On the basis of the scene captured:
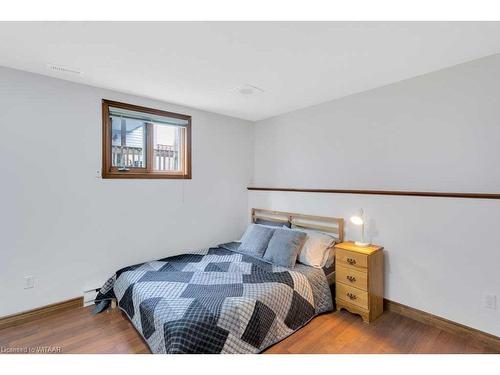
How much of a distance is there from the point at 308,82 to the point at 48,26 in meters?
2.08

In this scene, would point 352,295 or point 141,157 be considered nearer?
point 352,295

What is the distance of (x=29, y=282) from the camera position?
7.27ft

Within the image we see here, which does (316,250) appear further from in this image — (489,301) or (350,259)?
(489,301)

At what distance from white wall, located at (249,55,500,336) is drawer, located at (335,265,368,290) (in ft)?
1.32

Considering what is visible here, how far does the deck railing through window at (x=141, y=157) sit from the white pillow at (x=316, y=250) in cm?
194

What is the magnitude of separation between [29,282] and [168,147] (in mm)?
1956

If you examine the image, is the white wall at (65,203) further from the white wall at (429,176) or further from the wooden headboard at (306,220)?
the white wall at (429,176)

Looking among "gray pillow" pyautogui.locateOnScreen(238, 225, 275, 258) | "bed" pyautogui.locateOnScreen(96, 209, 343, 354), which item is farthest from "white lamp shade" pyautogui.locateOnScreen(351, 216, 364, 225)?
"gray pillow" pyautogui.locateOnScreen(238, 225, 275, 258)

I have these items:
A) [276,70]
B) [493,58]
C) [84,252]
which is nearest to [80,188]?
[84,252]

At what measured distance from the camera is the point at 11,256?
2135 millimetres

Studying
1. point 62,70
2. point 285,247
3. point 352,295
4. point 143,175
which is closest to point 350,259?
point 352,295

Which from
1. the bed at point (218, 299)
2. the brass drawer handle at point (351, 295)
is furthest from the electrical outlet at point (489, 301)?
the bed at point (218, 299)

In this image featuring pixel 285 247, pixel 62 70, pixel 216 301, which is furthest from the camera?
pixel 285 247

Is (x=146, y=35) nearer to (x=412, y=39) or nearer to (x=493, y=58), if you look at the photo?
(x=412, y=39)
